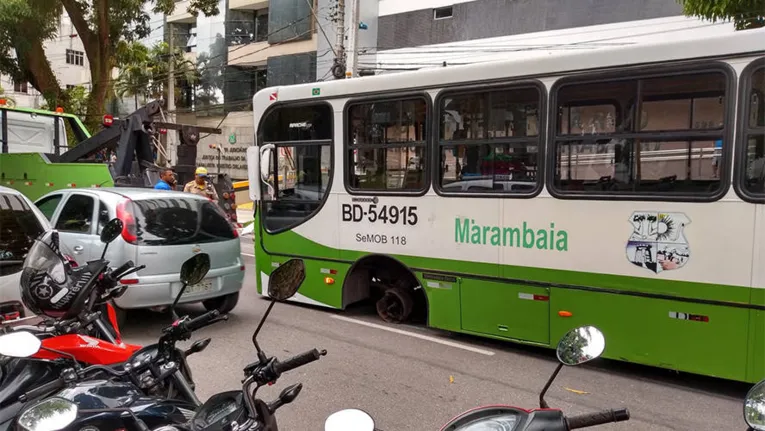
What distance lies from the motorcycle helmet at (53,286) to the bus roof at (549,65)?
386cm

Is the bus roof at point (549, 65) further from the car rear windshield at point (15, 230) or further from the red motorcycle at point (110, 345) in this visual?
the red motorcycle at point (110, 345)

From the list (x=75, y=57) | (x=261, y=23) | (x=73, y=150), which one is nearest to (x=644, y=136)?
(x=73, y=150)

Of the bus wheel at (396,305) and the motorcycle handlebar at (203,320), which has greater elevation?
the motorcycle handlebar at (203,320)

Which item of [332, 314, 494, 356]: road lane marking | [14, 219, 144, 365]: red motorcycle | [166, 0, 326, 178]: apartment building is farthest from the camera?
[166, 0, 326, 178]: apartment building

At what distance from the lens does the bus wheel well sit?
6.60 m

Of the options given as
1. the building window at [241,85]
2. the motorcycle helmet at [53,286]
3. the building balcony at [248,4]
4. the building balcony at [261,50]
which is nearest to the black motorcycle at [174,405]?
the motorcycle helmet at [53,286]

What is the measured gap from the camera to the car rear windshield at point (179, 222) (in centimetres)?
605

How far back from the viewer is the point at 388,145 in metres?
6.28

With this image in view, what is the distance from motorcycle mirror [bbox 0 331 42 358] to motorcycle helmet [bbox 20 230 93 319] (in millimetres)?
945

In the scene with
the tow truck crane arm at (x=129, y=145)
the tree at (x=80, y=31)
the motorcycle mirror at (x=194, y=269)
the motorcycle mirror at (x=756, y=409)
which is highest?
the tree at (x=80, y=31)

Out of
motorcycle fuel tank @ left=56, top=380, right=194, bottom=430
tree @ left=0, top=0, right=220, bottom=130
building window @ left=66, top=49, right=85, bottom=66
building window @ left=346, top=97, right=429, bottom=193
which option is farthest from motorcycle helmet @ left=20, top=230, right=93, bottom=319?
building window @ left=66, top=49, right=85, bottom=66

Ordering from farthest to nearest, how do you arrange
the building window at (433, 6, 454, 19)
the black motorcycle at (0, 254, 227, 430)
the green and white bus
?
the building window at (433, 6, 454, 19) → the green and white bus → the black motorcycle at (0, 254, 227, 430)

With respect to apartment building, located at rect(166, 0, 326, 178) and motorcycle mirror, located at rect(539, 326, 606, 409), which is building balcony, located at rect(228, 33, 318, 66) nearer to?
apartment building, located at rect(166, 0, 326, 178)

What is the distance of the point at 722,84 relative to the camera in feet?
14.5
